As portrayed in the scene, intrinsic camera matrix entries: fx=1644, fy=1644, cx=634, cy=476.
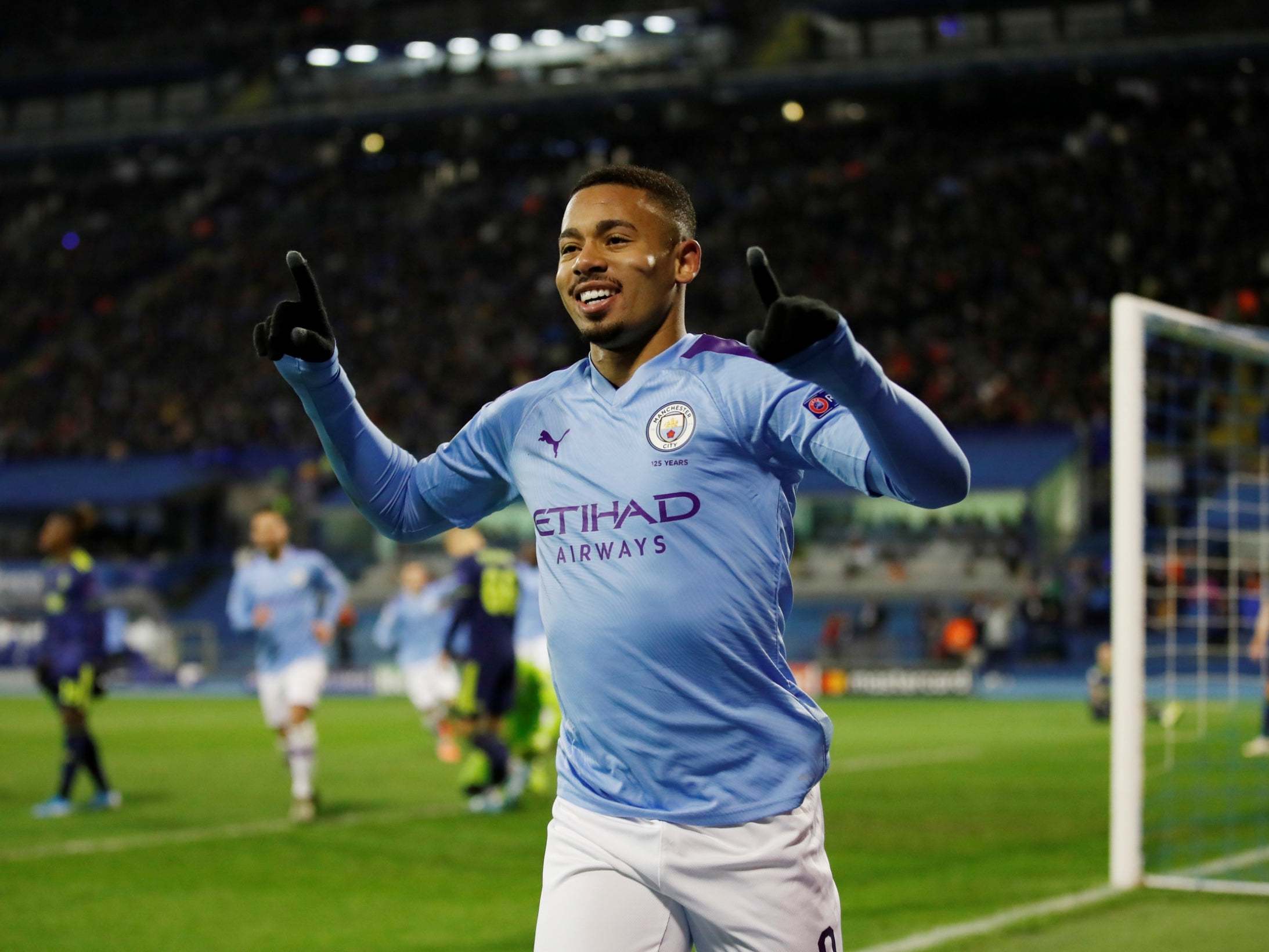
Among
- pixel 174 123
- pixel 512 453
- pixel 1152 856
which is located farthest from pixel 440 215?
pixel 512 453

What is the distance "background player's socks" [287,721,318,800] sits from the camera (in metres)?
12.0

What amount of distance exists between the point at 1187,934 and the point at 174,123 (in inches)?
1685

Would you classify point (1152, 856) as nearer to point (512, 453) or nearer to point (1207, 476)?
point (512, 453)

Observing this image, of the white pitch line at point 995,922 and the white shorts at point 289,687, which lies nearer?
the white pitch line at point 995,922

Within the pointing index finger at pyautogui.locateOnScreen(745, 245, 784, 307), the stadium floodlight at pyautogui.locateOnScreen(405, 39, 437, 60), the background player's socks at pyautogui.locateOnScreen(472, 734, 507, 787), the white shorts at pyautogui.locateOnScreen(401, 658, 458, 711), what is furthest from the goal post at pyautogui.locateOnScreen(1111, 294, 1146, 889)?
the stadium floodlight at pyautogui.locateOnScreen(405, 39, 437, 60)

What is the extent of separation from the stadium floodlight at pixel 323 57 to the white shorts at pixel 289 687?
3478cm

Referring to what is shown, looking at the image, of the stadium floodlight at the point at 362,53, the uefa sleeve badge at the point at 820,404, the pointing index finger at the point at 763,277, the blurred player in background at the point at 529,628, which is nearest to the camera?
the pointing index finger at the point at 763,277

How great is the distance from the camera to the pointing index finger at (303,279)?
3.19m

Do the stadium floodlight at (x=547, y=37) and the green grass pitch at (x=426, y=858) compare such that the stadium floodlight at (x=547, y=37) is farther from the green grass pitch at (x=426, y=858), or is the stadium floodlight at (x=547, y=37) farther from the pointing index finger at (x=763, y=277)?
the pointing index finger at (x=763, y=277)

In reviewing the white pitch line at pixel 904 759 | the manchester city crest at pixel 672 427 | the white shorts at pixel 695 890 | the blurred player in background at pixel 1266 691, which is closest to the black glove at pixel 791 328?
the manchester city crest at pixel 672 427

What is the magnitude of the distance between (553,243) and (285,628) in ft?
95.9

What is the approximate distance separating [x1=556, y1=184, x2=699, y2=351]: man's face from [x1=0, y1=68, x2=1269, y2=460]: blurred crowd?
3111 centimetres

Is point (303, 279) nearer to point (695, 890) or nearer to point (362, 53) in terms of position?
point (695, 890)

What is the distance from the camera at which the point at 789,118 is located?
42.9 m
